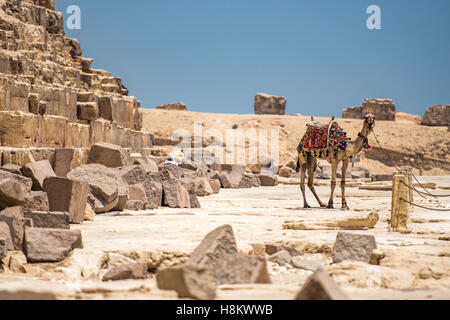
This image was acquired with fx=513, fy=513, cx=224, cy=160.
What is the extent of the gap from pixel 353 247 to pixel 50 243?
3017mm

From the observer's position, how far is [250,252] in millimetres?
5488

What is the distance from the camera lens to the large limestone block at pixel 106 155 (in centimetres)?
1205

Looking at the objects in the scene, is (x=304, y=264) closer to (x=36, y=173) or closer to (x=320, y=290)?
(x=320, y=290)

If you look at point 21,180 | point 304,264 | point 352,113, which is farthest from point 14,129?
point 352,113

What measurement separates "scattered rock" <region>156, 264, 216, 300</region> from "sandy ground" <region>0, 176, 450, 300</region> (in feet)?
0.29

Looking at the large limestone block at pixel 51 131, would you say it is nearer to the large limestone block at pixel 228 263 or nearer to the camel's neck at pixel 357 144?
the camel's neck at pixel 357 144

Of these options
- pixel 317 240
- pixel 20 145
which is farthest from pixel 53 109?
pixel 317 240

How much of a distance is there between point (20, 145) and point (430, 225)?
7.99 meters

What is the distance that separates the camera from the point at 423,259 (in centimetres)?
495

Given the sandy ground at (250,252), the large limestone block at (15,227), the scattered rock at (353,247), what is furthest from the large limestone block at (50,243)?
the scattered rock at (353,247)

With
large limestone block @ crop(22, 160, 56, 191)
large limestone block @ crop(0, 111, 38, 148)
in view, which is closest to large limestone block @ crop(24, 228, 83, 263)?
large limestone block @ crop(22, 160, 56, 191)
